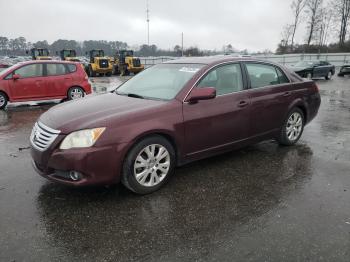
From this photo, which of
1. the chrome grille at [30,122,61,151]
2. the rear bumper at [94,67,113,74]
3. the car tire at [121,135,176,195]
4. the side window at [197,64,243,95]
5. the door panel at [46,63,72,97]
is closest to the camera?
the chrome grille at [30,122,61,151]

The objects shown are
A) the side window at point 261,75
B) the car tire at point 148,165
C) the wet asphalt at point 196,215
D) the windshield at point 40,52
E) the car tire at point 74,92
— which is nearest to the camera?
the wet asphalt at point 196,215

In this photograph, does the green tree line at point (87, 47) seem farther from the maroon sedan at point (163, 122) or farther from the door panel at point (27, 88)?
the maroon sedan at point (163, 122)

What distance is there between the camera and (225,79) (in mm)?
4934

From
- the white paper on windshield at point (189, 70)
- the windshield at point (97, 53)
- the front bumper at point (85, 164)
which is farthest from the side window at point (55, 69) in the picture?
the windshield at point (97, 53)

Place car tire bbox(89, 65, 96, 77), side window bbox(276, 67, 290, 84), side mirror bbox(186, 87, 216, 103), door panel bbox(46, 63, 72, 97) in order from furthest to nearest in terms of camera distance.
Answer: car tire bbox(89, 65, 96, 77)
door panel bbox(46, 63, 72, 97)
side window bbox(276, 67, 290, 84)
side mirror bbox(186, 87, 216, 103)

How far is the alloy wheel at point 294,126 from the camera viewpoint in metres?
5.94

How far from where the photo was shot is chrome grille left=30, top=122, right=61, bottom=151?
3730mm

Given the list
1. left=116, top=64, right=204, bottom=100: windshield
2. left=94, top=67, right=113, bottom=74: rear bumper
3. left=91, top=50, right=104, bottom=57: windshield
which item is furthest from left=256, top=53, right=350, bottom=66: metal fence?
left=116, top=64, right=204, bottom=100: windshield

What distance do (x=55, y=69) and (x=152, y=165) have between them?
844 cm

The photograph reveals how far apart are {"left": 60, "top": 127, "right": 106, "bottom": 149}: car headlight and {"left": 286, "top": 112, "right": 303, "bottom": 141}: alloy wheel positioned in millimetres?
3646

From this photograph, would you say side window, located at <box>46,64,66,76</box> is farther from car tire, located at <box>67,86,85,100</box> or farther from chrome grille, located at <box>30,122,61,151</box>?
chrome grille, located at <box>30,122,61,151</box>

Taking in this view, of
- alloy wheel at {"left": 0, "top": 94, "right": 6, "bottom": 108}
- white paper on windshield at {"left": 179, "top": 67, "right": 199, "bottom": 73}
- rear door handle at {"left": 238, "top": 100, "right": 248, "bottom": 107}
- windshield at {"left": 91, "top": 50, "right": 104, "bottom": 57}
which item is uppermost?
windshield at {"left": 91, "top": 50, "right": 104, "bottom": 57}

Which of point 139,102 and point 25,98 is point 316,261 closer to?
point 139,102

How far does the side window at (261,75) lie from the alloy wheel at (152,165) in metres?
1.99
